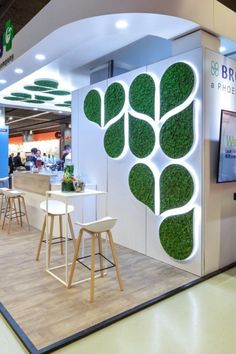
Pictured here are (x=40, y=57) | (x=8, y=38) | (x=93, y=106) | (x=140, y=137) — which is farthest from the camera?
(x=8, y=38)

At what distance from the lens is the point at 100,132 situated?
4.71m

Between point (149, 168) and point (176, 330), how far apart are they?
2026mm

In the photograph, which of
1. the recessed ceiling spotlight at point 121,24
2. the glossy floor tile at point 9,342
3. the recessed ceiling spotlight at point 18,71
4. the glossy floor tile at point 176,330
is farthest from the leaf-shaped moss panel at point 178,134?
the recessed ceiling spotlight at point 18,71

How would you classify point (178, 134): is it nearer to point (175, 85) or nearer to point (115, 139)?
point (175, 85)

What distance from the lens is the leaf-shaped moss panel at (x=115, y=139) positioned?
4270 mm

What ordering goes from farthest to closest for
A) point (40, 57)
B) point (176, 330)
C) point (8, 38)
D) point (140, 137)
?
point (8, 38)
point (40, 57)
point (140, 137)
point (176, 330)

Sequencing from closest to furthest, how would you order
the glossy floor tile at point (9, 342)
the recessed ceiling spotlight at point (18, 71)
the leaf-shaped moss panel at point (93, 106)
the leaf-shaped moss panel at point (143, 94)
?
the glossy floor tile at point (9, 342) < the leaf-shaped moss panel at point (143, 94) < the leaf-shaped moss panel at point (93, 106) < the recessed ceiling spotlight at point (18, 71)

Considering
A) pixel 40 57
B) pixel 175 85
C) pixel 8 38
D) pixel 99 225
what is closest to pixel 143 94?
pixel 175 85

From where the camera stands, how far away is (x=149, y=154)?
3.84 meters

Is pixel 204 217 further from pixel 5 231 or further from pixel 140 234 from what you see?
pixel 5 231

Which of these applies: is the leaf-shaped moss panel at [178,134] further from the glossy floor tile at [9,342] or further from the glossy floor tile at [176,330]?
the glossy floor tile at [9,342]

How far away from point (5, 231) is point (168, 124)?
3592 mm

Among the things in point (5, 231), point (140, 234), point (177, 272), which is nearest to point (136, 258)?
point (140, 234)

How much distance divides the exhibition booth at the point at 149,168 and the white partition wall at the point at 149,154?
0.01 metres
